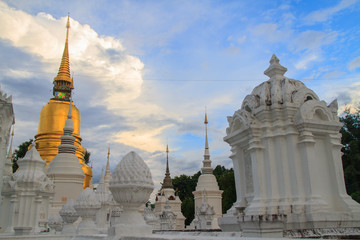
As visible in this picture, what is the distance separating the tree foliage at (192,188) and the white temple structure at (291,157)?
40417 millimetres

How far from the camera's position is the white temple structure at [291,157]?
12477mm

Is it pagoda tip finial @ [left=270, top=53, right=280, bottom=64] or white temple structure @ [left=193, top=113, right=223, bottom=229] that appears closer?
pagoda tip finial @ [left=270, top=53, right=280, bottom=64]

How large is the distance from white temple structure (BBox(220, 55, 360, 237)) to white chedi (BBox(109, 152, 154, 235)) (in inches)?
203

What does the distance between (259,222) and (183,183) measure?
71530mm

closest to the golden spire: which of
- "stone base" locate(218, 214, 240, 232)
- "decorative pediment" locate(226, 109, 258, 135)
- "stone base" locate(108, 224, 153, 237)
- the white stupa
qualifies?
the white stupa

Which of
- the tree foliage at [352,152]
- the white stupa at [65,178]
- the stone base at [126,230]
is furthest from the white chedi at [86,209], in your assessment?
the tree foliage at [352,152]

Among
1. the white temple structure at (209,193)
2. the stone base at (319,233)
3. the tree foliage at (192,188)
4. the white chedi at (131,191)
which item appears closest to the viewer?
the white chedi at (131,191)

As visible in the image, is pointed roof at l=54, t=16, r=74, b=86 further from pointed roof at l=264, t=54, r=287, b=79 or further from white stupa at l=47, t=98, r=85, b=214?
pointed roof at l=264, t=54, r=287, b=79

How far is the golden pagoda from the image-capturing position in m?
46.7

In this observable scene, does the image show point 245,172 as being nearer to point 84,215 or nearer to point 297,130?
point 297,130

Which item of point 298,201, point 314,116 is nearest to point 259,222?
point 298,201

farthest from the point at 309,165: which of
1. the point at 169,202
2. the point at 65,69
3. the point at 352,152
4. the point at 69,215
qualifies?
the point at 65,69

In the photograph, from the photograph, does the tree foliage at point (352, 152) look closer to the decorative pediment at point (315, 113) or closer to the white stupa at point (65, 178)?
the decorative pediment at point (315, 113)

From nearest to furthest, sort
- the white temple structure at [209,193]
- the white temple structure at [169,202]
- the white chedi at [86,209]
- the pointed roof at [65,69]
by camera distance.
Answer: the white chedi at [86,209] < the white temple structure at [209,193] < the white temple structure at [169,202] < the pointed roof at [65,69]
